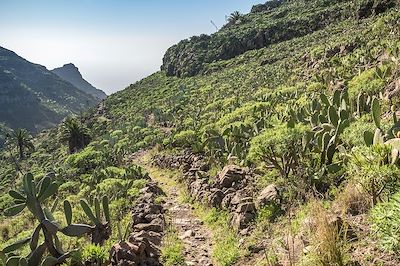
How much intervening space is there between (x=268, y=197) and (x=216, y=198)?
241 cm

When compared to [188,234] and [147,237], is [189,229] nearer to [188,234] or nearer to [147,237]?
[188,234]

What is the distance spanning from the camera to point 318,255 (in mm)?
4570

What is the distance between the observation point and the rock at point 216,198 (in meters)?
10.6

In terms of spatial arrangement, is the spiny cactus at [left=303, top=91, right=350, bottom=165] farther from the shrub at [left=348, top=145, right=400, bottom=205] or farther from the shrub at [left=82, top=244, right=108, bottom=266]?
the shrub at [left=82, top=244, right=108, bottom=266]

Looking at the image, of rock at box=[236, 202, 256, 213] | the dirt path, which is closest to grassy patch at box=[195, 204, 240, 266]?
the dirt path

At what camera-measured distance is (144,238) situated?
311 inches

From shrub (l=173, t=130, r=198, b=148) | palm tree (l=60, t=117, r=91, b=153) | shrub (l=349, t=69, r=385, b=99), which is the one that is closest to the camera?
shrub (l=349, t=69, r=385, b=99)

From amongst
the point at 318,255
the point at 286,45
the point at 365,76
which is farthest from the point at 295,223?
the point at 286,45

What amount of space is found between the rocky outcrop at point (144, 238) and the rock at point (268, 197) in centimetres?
250

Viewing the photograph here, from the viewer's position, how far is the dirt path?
810cm

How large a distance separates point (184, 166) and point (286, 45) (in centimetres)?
3483

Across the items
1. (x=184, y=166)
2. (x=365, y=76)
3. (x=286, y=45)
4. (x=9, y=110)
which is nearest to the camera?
(x=365, y=76)

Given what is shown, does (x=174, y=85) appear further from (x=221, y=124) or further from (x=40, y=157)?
(x=221, y=124)

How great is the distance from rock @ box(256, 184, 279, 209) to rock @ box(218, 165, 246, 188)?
7.46 feet
